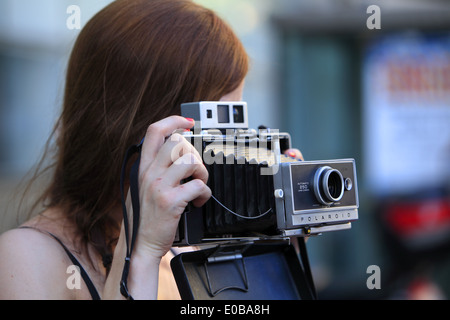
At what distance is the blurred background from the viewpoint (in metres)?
4.46

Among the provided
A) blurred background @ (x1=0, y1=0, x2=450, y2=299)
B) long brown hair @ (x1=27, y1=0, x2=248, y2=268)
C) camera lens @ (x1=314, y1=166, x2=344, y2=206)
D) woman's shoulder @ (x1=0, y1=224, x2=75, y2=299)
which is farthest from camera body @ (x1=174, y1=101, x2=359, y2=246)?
blurred background @ (x1=0, y1=0, x2=450, y2=299)

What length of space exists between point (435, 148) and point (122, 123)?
12.5ft

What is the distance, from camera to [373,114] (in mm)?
4629

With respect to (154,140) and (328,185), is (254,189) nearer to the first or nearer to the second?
(328,185)

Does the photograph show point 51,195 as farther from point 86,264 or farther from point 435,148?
point 435,148

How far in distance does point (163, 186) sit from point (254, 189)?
0.89 ft

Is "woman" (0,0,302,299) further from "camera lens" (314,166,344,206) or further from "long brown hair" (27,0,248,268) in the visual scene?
"camera lens" (314,166,344,206)

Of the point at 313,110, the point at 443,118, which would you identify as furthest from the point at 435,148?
the point at 313,110

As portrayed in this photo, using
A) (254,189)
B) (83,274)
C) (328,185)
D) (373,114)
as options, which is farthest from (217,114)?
(373,114)

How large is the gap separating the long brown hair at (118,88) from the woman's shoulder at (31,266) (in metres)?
0.11

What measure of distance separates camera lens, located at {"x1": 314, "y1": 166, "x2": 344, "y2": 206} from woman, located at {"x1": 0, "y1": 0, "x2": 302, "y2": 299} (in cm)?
28

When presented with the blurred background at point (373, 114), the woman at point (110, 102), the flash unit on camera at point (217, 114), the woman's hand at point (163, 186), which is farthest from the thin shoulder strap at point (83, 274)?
the blurred background at point (373, 114)

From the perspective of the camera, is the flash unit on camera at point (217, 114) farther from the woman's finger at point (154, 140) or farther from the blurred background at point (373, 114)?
the blurred background at point (373, 114)

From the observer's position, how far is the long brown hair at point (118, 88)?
1.41 metres
